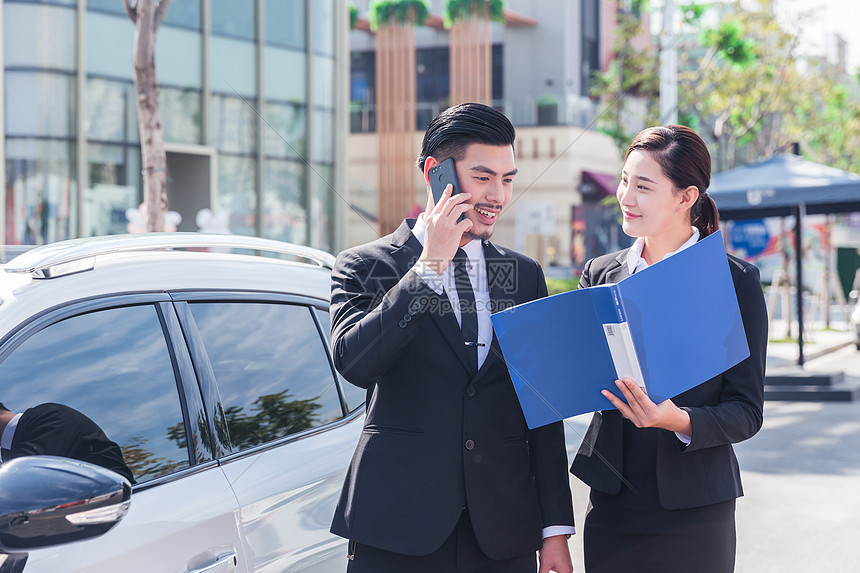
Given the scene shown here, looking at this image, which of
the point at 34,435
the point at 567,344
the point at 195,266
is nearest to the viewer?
the point at 34,435

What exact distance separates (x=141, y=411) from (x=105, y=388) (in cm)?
10

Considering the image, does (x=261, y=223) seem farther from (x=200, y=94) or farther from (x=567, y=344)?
(x=567, y=344)

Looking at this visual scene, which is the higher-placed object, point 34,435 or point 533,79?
point 533,79

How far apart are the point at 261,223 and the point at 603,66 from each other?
809 inches

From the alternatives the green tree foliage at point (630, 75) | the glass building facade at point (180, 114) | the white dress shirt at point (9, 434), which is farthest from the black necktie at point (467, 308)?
the green tree foliage at point (630, 75)

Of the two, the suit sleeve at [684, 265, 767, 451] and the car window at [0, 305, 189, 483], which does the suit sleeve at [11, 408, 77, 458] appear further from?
the suit sleeve at [684, 265, 767, 451]

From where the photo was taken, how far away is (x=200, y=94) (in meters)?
17.6

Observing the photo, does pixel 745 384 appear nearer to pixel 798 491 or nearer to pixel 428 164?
pixel 428 164

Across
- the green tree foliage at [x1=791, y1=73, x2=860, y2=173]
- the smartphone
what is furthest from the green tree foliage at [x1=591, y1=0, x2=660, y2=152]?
the smartphone

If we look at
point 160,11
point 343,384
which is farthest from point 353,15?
point 343,384

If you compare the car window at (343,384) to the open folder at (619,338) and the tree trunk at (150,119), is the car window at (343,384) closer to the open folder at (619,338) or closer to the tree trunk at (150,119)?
the open folder at (619,338)

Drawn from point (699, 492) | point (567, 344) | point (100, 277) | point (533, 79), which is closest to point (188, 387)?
point (100, 277)

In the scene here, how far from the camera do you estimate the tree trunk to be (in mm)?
7602

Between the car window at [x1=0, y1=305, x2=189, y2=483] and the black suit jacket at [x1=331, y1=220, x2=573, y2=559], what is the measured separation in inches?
17.3
